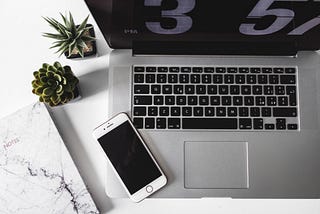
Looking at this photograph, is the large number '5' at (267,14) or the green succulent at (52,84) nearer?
the large number '5' at (267,14)

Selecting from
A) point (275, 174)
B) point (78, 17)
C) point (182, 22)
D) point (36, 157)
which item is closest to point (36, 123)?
point (36, 157)

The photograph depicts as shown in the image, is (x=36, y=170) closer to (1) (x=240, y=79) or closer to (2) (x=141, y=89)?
(2) (x=141, y=89)

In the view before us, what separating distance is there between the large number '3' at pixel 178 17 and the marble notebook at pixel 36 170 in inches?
10.4

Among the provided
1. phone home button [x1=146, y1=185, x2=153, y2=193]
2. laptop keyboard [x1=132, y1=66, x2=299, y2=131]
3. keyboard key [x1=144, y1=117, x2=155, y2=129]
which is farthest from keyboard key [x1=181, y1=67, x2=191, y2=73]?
phone home button [x1=146, y1=185, x2=153, y2=193]

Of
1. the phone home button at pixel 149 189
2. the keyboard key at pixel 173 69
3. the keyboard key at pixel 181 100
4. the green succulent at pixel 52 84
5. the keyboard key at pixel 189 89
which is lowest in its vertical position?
the phone home button at pixel 149 189

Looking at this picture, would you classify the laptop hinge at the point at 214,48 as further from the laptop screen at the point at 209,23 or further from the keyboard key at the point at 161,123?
the keyboard key at the point at 161,123

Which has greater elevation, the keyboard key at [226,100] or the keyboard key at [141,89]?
the keyboard key at [141,89]

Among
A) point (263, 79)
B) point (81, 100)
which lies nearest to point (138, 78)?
point (81, 100)

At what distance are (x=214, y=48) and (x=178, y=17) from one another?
0.13m

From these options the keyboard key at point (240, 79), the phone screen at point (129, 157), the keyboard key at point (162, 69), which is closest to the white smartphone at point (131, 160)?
the phone screen at point (129, 157)

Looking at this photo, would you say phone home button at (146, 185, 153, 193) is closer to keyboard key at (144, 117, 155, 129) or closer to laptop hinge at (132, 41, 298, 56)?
keyboard key at (144, 117, 155, 129)

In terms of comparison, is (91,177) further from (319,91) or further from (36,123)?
(319,91)

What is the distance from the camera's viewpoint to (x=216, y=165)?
62 centimetres

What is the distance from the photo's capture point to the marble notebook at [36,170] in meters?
0.63
